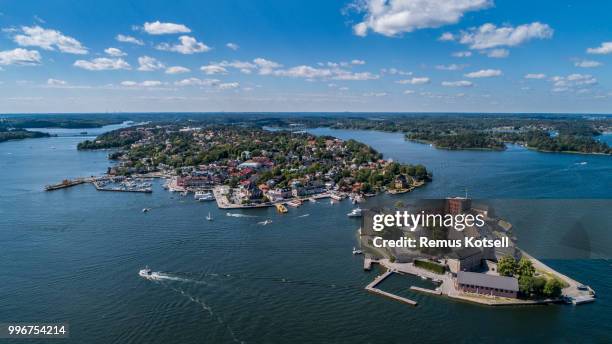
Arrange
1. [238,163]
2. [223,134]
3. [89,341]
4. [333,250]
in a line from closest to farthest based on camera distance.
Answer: [89,341]
[333,250]
[238,163]
[223,134]

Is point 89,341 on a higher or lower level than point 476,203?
lower

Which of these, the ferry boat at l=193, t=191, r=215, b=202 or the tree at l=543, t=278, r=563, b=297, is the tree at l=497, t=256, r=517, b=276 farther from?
the ferry boat at l=193, t=191, r=215, b=202

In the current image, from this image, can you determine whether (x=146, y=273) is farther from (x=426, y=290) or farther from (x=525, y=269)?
(x=525, y=269)

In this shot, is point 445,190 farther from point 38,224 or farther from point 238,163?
point 38,224

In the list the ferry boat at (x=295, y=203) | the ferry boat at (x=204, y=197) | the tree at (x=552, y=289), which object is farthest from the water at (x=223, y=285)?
the ferry boat at (x=204, y=197)

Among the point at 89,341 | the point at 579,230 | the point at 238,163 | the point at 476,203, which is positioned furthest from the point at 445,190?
the point at 89,341

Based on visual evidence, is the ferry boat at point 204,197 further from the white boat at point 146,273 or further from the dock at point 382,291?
the dock at point 382,291

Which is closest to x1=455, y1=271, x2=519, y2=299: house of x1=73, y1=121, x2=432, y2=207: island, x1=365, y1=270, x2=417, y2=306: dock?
x1=365, y1=270, x2=417, y2=306: dock

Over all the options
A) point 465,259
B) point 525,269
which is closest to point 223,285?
point 465,259
